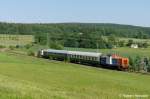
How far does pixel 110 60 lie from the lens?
67.9m

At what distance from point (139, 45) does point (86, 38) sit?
3022cm

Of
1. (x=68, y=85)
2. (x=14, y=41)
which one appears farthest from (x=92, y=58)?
(x=14, y=41)

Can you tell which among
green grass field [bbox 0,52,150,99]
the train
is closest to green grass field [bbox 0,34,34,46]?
the train

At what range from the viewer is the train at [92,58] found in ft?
221

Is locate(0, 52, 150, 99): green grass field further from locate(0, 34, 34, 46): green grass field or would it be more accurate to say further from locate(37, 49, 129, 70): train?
locate(0, 34, 34, 46): green grass field

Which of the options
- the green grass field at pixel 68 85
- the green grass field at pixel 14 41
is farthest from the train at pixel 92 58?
the green grass field at pixel 14 41

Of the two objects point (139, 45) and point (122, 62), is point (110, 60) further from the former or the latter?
point (139, 45)

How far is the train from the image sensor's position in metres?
67.3

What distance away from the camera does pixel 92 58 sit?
242 feet

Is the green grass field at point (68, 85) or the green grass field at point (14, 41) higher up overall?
the green grass field at point (68, 85)

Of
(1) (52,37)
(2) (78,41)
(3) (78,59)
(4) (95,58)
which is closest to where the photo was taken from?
(4) (95,58)

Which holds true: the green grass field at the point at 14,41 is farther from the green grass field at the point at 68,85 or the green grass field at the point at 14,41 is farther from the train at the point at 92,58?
the green grass field at the point at 68,85

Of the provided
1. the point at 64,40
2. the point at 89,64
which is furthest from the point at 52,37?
the point at 89,64

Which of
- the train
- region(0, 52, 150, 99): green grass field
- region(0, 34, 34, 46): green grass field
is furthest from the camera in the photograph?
region(0, 34, 34, 46): green grass field
